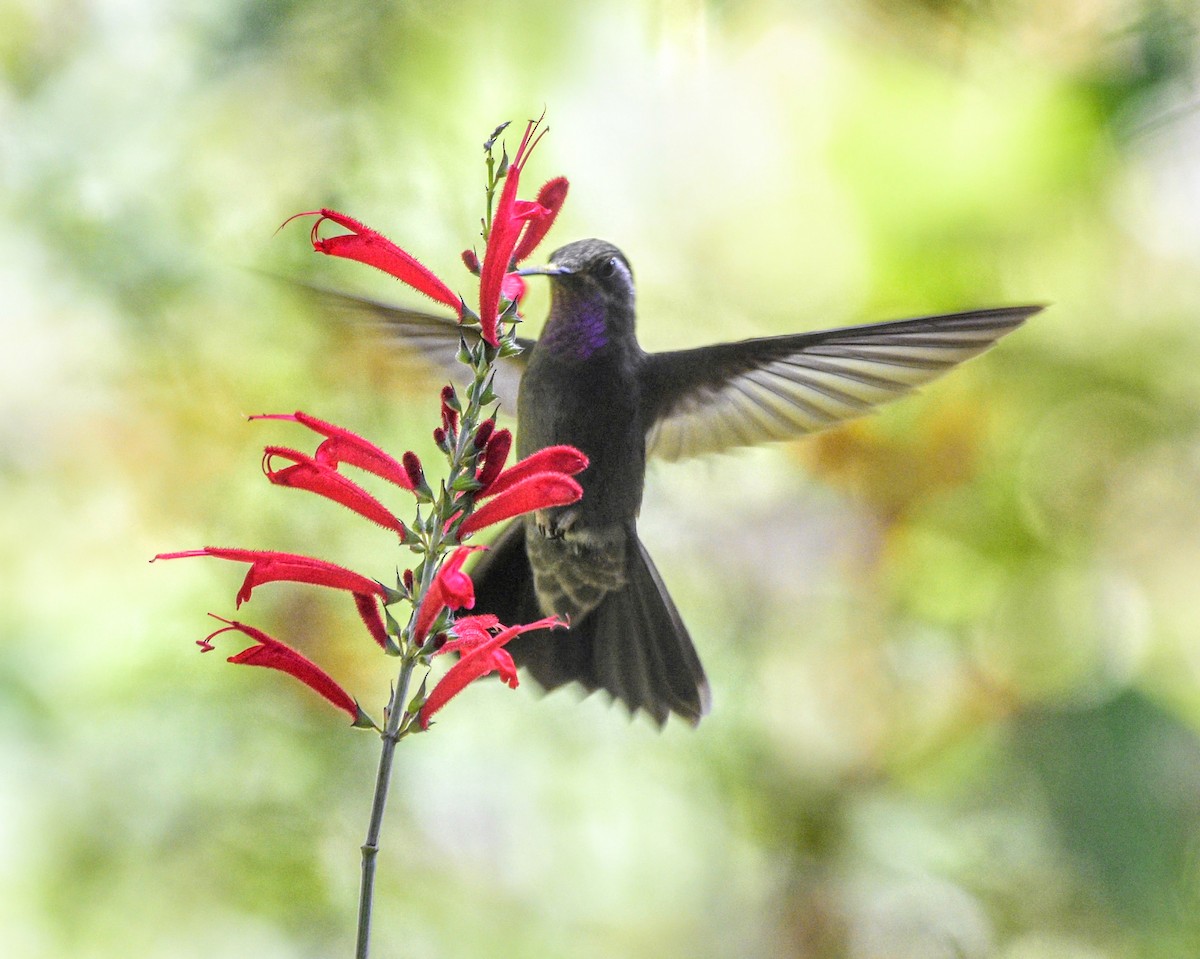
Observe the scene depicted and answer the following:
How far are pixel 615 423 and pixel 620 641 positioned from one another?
376 mm

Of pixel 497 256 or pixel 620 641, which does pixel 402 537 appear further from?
pixel 620 641

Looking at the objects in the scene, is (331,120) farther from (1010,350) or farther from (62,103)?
(1010,350)

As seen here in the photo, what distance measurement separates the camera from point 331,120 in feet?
8.46

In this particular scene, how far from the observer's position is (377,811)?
0.78 metres

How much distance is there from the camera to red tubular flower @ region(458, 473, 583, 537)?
1080mm

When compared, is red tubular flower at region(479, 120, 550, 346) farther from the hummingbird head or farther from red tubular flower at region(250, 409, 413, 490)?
the hummingbird head

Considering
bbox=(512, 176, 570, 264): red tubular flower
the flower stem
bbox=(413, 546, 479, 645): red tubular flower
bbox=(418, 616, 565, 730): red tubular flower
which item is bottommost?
the flower stem

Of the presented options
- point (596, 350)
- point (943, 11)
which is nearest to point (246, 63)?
point (596, 350)

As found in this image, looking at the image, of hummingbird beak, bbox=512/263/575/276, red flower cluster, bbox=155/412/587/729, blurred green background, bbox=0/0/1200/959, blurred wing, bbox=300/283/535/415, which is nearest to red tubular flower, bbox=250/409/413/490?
red flower cluster, bbox=155/412/587/729

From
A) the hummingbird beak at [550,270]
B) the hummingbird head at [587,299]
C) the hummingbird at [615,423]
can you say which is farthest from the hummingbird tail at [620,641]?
the hummingbird beak at [550,270]

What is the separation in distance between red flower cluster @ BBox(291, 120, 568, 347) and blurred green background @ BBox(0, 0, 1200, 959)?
1246 millimetres

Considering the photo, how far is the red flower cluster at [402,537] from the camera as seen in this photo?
0.99 metres

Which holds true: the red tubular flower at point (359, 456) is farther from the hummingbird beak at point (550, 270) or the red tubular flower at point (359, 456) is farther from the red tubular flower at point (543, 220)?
the hummingbird beak at point (550, 270)

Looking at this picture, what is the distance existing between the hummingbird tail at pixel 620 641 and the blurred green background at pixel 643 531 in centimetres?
68
